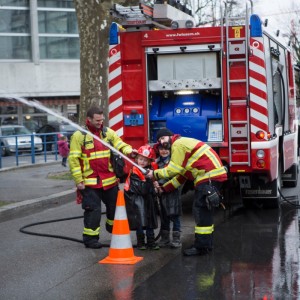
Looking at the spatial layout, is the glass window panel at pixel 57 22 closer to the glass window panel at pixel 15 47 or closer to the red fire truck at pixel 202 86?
the glass window panel at pixel 15 47

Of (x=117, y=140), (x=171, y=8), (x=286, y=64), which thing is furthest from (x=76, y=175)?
(x=286, y=64)

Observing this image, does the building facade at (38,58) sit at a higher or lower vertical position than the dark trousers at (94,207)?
higher

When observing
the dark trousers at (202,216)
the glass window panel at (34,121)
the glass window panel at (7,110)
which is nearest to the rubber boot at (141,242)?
the dark trousers at (202,216)

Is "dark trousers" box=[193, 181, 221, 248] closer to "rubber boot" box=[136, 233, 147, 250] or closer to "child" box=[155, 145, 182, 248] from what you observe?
"child" box=[155, 145, 182, 248]

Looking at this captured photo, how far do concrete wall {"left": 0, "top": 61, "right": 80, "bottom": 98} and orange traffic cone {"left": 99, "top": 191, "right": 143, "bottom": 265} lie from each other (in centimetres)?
3117

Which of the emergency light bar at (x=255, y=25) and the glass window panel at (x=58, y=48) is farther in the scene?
the glass window panel at (x=58, y=48)

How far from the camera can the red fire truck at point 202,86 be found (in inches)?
425

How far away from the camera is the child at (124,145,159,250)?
8.58 meters

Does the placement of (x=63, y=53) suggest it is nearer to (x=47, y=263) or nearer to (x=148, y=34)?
(x=148, y=34)

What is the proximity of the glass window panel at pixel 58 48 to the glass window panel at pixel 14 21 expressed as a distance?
4.01 feet

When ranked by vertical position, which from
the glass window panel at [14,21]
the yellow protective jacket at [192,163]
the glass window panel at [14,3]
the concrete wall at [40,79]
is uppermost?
the glass window panel at [14,3]

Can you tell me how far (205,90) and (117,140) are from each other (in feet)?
9.24

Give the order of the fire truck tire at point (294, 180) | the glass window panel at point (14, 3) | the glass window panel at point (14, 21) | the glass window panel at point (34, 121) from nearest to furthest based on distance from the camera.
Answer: the fire truck tire at point (294, 180) < the glass window panel at point (34, 121) < the glass window panel at point (14, 3) < the glass window panel at point (14, 21)

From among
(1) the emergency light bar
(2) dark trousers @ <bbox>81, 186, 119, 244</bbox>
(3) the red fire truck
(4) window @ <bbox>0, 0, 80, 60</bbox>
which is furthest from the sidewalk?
(4) window @ <bbox>0, 0, 80, 60</bbox>
